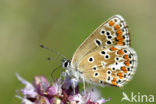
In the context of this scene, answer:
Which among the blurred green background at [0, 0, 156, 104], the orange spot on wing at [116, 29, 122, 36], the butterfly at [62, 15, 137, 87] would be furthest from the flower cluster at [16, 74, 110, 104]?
the blurred green background at [0, 0, 156, 104]

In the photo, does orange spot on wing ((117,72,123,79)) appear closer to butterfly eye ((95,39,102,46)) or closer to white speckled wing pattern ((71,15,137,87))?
white speckled wing pattern ((71,15,137,87))

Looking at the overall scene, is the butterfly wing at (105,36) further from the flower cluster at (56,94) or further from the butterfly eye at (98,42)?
the flower cluster at (56,94)

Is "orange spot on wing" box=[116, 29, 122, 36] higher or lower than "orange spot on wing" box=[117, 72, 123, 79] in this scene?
higher

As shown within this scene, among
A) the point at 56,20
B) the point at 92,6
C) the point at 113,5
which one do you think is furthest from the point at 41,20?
the point at 113,5

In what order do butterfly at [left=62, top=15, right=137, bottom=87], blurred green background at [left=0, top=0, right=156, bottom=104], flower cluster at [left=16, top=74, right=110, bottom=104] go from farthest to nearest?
blurred green background at [left=0, top=0, right=156, bottom=104] → butterfly at [left=62, top=15, right=137, bottom=87] → flower cluster at [left=16, top=74, right=110, bottom=104]

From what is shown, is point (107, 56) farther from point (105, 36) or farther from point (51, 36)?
point (51, 36)

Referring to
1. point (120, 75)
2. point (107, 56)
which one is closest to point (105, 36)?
point (107, 56)

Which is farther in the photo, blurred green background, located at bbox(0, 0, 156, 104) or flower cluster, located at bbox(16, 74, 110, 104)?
blurred green background, located at bbox(0, 0, 156, 104)

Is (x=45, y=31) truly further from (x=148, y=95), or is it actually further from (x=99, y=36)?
(x=99, y=36)
